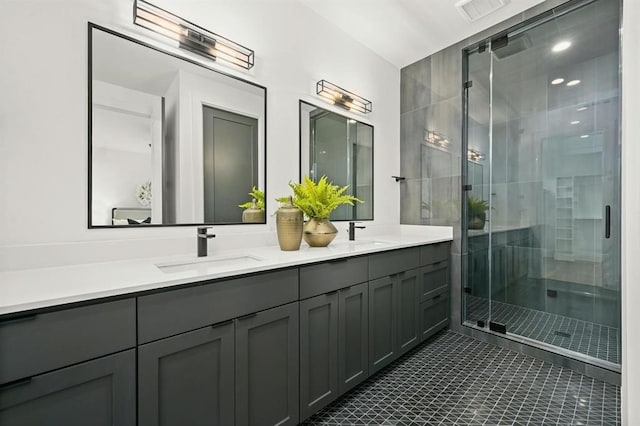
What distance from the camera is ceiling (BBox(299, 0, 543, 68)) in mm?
2287

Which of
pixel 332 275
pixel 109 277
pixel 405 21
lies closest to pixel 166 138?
pixel 109 277

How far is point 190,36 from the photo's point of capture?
65.7 inches

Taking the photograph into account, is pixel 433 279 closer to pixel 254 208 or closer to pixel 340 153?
pixel 340 153

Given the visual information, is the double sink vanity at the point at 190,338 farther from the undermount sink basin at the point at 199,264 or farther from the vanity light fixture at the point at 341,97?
the vanity light fixture at the point at 341,97

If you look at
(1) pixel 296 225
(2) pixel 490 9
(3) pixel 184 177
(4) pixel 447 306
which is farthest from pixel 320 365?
(2) pixel 490 9

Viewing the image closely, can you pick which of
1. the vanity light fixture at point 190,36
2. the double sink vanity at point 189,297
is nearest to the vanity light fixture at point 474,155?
the double sink vanity at point 189,297

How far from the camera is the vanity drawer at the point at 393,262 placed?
190 cm

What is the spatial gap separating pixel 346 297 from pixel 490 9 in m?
2.49

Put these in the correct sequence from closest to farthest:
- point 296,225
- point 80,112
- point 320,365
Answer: point 80,112
point 320,365
point 296,225

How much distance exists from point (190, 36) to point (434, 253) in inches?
93.2

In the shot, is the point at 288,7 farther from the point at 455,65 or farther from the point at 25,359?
the point at 25,359

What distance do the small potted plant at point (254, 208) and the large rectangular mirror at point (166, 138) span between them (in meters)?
0.03

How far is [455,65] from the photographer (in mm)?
2803

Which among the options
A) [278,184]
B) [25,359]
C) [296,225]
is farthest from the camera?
[278,184]
